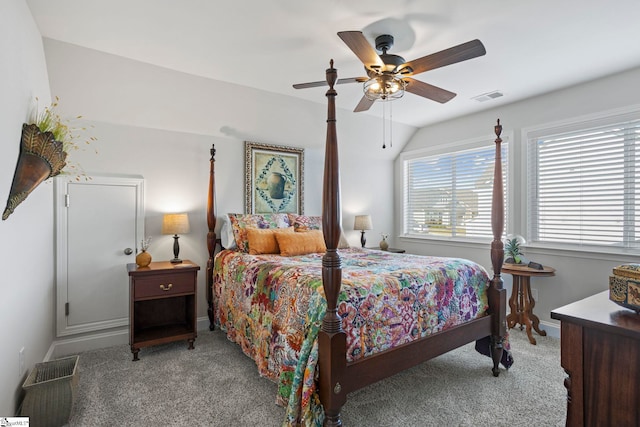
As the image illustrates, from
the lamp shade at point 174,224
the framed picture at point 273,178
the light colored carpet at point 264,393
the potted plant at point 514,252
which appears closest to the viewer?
the light colored carpet at point 264,393

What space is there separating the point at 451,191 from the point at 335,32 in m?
3.16

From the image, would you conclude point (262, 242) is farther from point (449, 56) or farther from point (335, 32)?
point (449, 56)

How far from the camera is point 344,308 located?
1.83 m

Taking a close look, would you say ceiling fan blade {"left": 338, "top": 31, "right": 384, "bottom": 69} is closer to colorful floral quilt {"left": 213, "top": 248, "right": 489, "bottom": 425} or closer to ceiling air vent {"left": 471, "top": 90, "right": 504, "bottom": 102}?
colorful floral quilt {"left": 213, "top": 248, "right": 489, "bottom": 425}

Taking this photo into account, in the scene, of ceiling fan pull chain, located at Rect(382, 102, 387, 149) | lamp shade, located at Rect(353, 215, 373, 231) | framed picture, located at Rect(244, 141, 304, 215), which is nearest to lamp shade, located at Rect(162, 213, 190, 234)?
framed picture, located at Rect(244, 141, 304, 215)

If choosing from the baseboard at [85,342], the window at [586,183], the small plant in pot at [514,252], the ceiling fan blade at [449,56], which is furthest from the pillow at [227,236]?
the window at [586,183]

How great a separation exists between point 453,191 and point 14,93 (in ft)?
15.5

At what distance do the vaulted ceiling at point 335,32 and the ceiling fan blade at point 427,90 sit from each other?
13.8 inches

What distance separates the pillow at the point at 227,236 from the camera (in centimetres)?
358

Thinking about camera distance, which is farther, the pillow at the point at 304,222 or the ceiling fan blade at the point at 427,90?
the pillow at the point at 304,222

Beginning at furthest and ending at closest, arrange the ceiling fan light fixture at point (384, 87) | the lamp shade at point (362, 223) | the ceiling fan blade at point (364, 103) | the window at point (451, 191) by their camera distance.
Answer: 1. the lamp shade at point (362, 223)
2. the window at point (451, 191)
3. the ceiling fan blade at point (364, 103)
4. the ceiling fan light fixture at point (384, 87)

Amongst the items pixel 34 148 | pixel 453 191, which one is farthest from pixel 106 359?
pixel 453 191

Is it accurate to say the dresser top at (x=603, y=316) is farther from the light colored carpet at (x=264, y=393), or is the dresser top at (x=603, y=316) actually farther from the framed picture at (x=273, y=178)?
the framed picture at (x=273, y=178)

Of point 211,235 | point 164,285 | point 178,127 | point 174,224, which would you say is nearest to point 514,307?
point 211,235
